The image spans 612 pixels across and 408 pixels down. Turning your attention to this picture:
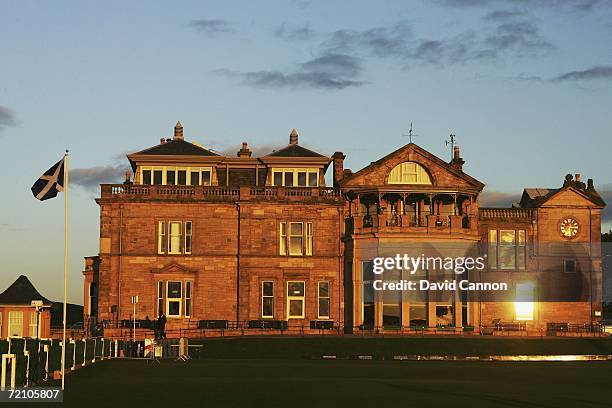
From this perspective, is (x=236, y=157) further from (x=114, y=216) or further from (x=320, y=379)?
(x=320, y=379)

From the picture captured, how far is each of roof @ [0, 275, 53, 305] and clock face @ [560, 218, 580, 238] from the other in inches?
1254

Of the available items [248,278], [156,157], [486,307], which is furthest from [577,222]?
[156,157]

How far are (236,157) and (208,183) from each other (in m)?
2.98

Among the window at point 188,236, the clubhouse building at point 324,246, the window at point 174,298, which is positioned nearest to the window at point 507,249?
the clubhouse building at point 324,246

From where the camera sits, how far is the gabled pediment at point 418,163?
6750 centimetres

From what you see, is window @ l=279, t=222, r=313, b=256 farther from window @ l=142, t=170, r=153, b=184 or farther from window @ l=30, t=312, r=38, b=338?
window @ l=30, t=312, r=38, b=338

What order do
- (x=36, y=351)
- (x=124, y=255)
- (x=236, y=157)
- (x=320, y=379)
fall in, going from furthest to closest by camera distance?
(x=236, y=157) < (x=124, y=255) < (x=320, y=379) < (x=36, y=351)

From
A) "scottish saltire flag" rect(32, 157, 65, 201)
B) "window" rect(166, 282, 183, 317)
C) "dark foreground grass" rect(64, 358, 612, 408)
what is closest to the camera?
"dark foreground grass" rect(64, 358, 612, 408)

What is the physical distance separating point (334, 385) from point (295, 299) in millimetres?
36191

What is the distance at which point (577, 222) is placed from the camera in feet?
230

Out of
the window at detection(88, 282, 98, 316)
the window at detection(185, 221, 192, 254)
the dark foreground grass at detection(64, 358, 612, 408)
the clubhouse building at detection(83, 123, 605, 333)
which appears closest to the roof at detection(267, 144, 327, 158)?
the clubhouse building at detection(83, 123, 605, 333)

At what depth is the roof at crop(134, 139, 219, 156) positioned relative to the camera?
6900 centimetres

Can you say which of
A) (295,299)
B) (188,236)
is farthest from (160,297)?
(295,299)

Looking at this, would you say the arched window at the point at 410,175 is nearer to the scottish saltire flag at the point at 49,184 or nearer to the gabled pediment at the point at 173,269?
the gabled pediment at the point at 173,269
